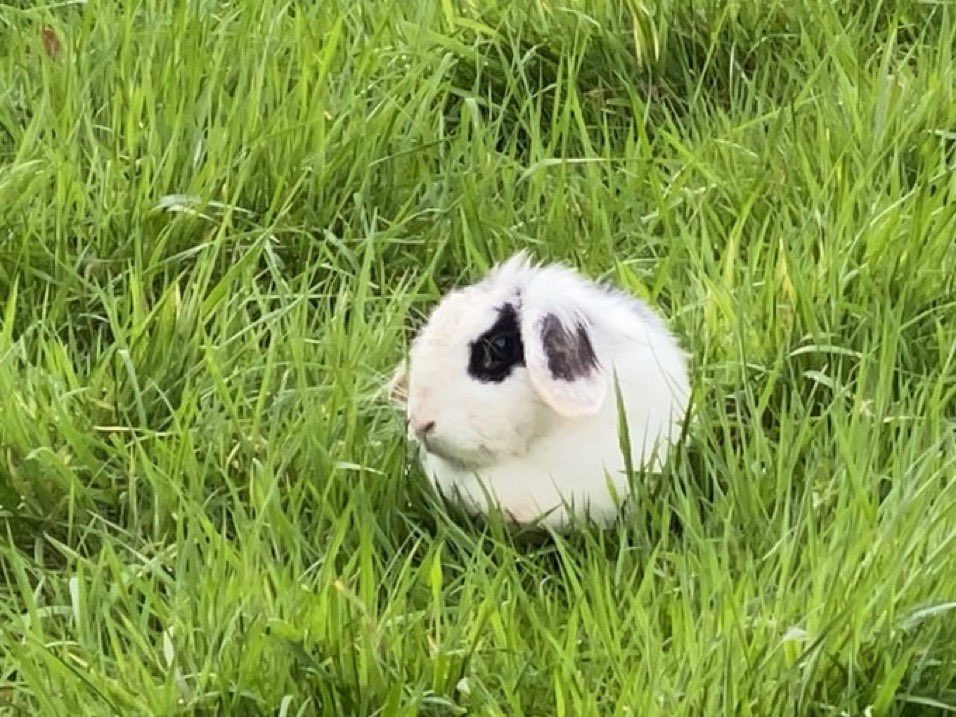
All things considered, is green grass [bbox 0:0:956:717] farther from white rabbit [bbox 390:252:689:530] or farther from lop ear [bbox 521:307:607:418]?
lop ear [bbox 521:307:607:418]

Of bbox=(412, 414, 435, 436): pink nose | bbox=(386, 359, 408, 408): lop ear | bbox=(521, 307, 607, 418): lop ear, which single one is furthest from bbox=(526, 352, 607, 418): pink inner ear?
bbox=(386, 359, 408, 408): lop ear

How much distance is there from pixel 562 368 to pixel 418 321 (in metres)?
0.55

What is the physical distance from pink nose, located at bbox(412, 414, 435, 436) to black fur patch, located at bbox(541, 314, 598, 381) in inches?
6.7

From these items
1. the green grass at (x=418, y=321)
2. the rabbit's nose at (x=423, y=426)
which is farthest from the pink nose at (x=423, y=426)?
the green grass at (x=418, y=321)

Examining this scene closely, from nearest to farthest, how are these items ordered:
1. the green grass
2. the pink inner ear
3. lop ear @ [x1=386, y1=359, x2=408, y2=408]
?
1. the green grass
2. the pink inner ear
3. lop ear @ [x1=386, y1=359, x2=408, y2=408]

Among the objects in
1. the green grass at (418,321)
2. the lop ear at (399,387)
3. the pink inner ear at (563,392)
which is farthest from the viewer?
the lop ear at (399,387)

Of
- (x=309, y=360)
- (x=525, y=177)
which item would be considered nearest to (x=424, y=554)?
(x=309, y=360)

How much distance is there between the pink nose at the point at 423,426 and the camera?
2072 millimetres

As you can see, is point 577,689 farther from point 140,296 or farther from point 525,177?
point 525,177

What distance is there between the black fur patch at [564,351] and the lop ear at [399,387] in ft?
0.86

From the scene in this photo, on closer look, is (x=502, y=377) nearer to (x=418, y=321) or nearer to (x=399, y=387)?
(x=399, y=387)

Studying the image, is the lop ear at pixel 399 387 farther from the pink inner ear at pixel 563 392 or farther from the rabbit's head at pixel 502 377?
the pink inner ear at pixel 563 392

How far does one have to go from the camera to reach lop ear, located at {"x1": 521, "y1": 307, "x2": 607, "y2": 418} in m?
2.01

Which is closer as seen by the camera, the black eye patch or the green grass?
the green grass
